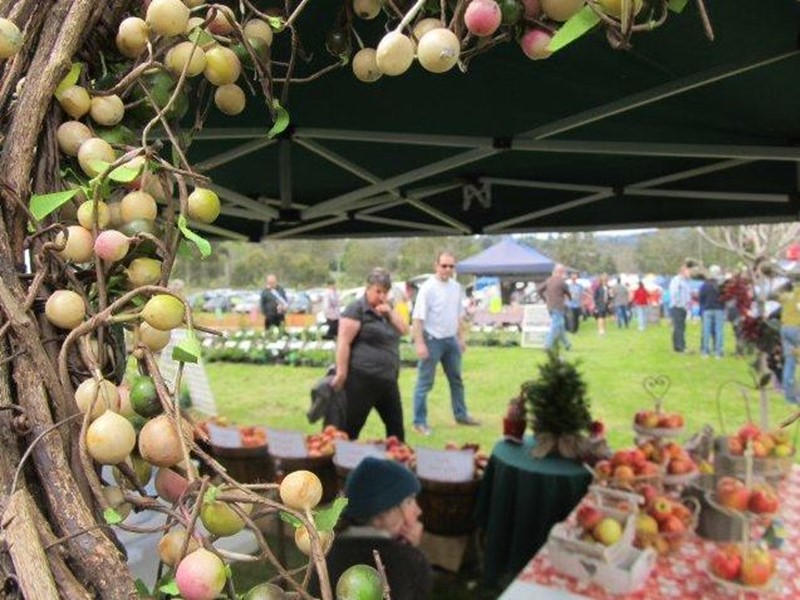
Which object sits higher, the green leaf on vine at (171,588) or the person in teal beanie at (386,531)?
the green leaf on vine at (171,588)

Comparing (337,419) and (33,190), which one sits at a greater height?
(33,190)

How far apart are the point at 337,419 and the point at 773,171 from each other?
2.74m

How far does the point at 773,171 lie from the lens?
7.32 ft

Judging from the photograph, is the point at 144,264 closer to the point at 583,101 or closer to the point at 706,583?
the point at 583,101

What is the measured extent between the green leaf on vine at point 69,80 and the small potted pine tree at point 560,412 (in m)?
2.52

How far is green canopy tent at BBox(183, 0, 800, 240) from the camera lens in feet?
3.74

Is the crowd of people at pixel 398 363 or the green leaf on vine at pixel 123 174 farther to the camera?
the crowd of people at pixel 398 363

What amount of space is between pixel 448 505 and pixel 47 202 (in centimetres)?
277

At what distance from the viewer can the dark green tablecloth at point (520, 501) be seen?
8.26 feet

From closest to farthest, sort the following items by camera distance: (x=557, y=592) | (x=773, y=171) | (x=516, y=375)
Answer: (x=557, y=592), (x=773, y=171), (x=516, y=375)

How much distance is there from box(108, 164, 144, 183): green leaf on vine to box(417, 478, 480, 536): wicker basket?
2662 millimetres

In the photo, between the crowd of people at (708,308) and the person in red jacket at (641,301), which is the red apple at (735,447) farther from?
the person in red jacket at (641,301)

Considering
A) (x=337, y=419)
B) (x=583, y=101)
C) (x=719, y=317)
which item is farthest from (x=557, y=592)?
(x=719, y=317)

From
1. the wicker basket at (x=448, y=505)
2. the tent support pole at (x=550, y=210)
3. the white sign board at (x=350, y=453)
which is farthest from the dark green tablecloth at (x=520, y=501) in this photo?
the tent support pole at (x=550, y=210)
